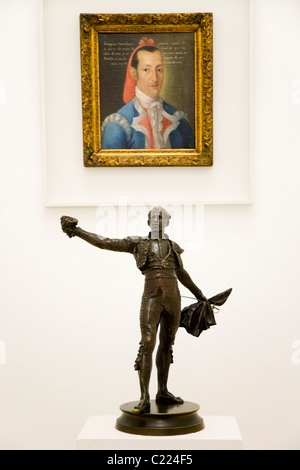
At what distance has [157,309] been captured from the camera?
5254mm

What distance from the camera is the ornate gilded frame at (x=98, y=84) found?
662 cm

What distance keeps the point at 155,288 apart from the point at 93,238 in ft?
1.82

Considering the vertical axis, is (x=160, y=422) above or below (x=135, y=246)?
below

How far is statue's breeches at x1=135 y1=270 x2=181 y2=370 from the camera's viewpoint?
17.0 feet

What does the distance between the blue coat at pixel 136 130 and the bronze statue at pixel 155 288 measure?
1476mm

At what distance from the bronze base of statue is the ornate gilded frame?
2340mm

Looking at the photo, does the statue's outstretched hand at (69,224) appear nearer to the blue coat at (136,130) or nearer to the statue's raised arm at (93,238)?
the statue's raised arm at (93,238)

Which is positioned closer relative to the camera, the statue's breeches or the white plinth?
the white plinth

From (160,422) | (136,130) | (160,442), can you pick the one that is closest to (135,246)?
(160,422)

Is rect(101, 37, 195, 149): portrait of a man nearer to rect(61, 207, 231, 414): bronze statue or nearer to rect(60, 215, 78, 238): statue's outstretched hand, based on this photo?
rect(61, 207, 231, 414): bronze statue

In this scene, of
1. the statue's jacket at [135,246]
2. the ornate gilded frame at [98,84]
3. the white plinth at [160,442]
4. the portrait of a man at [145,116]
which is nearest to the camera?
the white plinth at [160,442]

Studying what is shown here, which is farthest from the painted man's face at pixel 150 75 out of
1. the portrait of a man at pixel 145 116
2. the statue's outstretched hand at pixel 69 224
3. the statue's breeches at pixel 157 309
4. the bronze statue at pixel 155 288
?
the statue's breeches at pixel 157 309

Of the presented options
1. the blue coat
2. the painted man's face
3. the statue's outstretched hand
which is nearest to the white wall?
the blue coat

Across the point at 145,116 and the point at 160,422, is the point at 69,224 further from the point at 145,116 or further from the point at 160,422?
the point at 145,116
